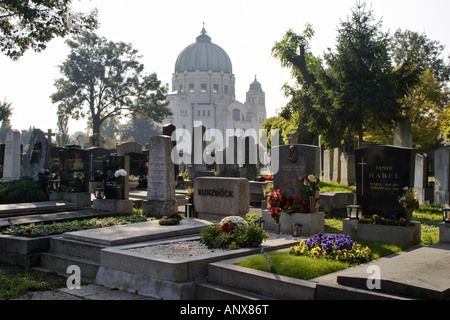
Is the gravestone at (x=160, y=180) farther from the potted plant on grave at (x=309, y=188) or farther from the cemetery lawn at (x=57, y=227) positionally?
the potted plant on grave at (x=309, y=188)

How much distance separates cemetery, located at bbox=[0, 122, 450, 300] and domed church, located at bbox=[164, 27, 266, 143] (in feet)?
347

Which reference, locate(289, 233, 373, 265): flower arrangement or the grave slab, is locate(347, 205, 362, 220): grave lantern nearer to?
locate(289, 233, 373, 265): flower arrangement

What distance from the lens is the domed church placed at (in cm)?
12006

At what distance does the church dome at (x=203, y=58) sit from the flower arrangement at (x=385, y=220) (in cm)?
11405

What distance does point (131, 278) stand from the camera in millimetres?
7195

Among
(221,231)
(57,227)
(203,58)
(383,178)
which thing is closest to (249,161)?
(383,178)

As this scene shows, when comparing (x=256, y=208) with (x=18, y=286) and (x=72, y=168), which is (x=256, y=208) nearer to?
(x=72, y=168)

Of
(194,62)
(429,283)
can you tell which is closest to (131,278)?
(429,283)

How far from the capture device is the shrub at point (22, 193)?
15867mm

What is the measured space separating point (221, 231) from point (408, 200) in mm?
3843

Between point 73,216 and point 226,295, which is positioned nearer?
point 226,295

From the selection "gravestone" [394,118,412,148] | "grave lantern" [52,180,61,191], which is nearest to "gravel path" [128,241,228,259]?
"grave lantern" [52,180,61,191]
